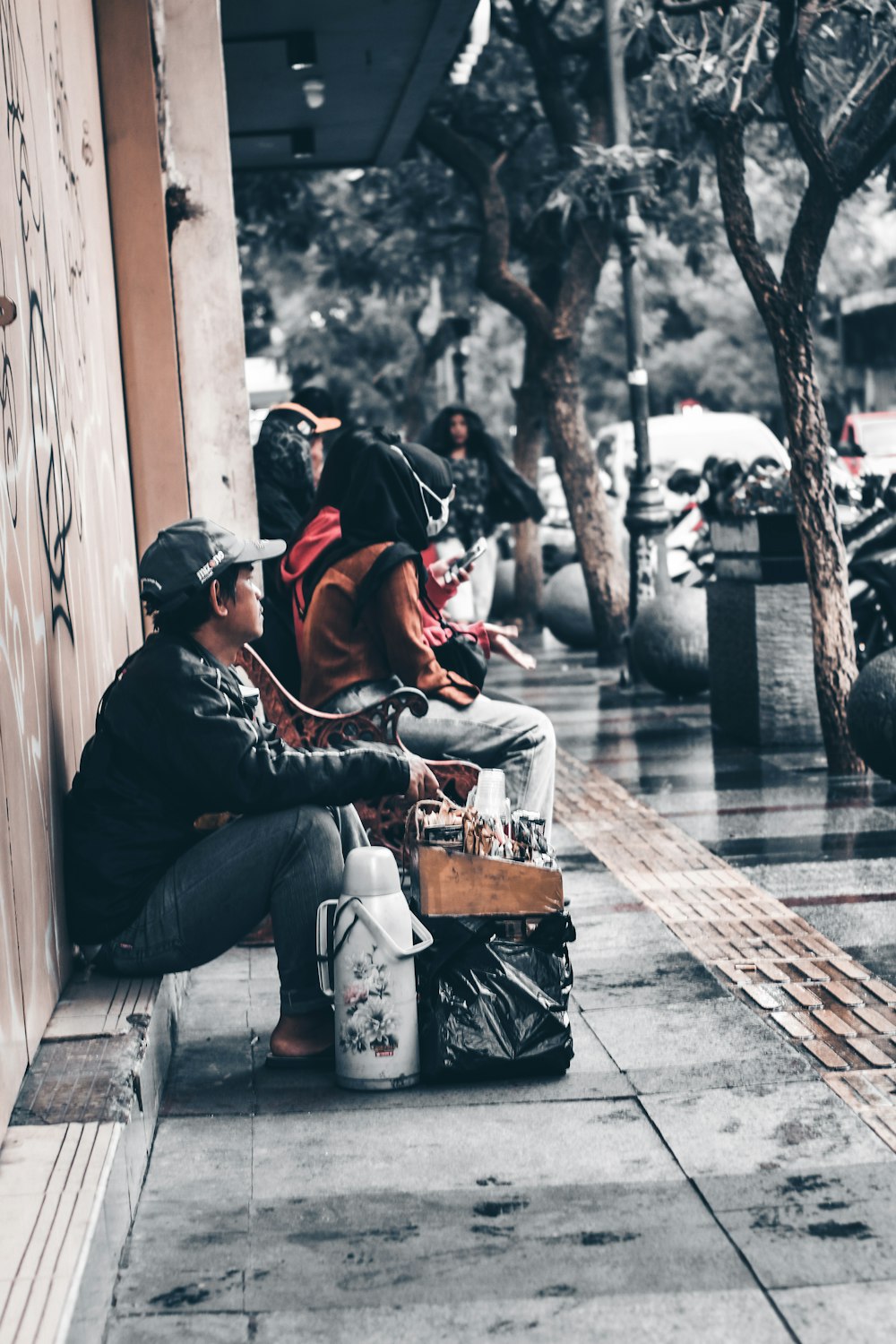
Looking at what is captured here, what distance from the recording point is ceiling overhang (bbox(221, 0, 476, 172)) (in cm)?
884

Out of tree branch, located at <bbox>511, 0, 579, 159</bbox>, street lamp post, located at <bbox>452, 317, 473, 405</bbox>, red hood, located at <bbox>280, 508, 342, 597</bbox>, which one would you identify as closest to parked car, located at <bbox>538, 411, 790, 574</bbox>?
street lamp post, located at <bbox>452, 317, 473, 405</bbox>

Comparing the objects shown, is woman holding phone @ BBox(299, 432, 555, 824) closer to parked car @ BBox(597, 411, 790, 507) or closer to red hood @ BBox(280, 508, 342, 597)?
red hood @ BBox(280, 508, 342, 597)

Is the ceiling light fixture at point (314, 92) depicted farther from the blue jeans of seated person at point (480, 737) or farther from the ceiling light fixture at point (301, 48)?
the blue jeans of seated person at point (480, 737)

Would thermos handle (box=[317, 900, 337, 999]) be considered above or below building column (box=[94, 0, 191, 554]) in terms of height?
below

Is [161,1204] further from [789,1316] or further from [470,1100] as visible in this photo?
[789,1316]

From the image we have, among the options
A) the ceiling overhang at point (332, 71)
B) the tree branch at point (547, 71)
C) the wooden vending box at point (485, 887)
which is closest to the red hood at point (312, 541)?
the wooden vending box at point (485, 887)

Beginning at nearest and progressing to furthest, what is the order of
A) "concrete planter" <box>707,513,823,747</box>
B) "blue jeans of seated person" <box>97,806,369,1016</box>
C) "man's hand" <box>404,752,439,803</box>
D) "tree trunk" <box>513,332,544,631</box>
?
"blue jeans of seated person" <box>97,806,369,1016</box>
"man's hand" <box>404,752,439,803</box>
"concrete planter" <box>707,513,823,747</box>
"tree trunk" <box>513,332,544,631</box>

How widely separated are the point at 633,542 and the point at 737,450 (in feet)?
37.8

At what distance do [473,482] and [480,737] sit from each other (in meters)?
7.02

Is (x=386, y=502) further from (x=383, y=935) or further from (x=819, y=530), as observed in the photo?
(x=819, y=530)

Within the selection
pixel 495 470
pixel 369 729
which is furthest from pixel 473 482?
pixel 369 729

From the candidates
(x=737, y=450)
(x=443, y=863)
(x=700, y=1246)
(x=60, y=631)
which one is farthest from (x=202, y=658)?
(x=737, y=450)

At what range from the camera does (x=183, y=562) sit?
15.0ft

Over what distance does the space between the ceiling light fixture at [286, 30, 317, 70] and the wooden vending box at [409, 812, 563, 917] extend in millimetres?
5858
